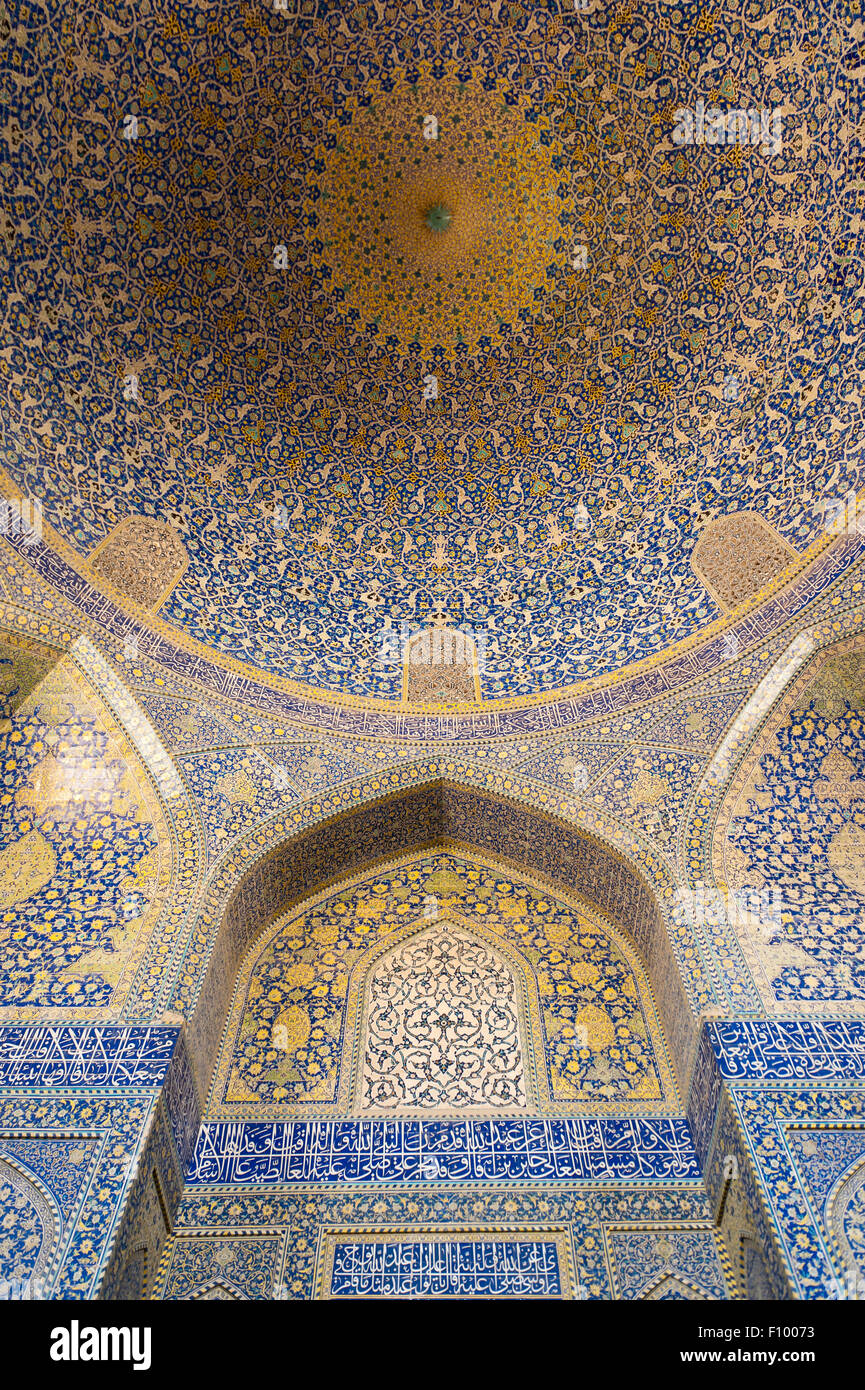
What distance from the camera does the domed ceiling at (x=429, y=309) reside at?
5.80 metres

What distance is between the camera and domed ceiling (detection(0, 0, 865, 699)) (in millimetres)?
5805

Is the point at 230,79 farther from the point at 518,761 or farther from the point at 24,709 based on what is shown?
the point at 518,761

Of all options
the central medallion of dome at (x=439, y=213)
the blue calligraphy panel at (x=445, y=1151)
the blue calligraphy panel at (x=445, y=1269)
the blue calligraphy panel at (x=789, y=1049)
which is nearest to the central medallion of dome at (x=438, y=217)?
the central medallion of dome at (x=439, y=213)

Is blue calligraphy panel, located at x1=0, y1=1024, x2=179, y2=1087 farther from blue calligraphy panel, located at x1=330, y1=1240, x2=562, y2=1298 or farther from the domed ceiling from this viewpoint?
the domed ceiling

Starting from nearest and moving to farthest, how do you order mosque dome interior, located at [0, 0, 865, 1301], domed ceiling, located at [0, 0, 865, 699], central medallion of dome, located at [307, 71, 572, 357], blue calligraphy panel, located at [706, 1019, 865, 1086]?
blue calligraphy panel, located at [706, 1019, 865, 1086]
mosque dome interior, located at [0, 0, 865, 1301]
domed ceiling, located at [0, 0, 865, 699]
central medallion of dome, located at [307, 71, 572, 357]

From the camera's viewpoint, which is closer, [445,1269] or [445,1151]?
[445,1269]

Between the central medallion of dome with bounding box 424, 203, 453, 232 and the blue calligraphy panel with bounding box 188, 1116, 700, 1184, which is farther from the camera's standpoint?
the central medallion of dome with bounding box 424, 203, 453, 232

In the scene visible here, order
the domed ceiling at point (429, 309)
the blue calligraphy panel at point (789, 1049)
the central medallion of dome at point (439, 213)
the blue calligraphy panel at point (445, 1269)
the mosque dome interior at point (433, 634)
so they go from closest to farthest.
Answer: the blue calligraphy panel at point (445, 1269)
the blue calligraphy panel at point (789, 1049)
the mosque dome interior at point (433, 634)
the domed ceiling at point (429, 309)
the central medallion of dome at point (439, 213)

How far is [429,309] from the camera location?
22.3 feet

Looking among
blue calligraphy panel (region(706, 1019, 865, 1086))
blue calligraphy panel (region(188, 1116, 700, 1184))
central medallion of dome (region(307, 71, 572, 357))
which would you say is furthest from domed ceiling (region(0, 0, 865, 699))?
blue calligraphy panel (region(188, 1116, 700, 1184))

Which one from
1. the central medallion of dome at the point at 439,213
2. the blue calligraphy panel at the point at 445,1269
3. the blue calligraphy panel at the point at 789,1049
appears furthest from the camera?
the central medallion of dome at the point at 439,213

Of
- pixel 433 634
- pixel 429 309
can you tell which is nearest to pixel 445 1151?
pixel 433 634

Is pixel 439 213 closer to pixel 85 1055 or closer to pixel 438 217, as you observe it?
pixel 438 217

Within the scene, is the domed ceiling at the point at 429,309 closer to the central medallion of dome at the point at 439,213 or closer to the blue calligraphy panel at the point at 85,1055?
the central medallion of dome at the point at 439,213
